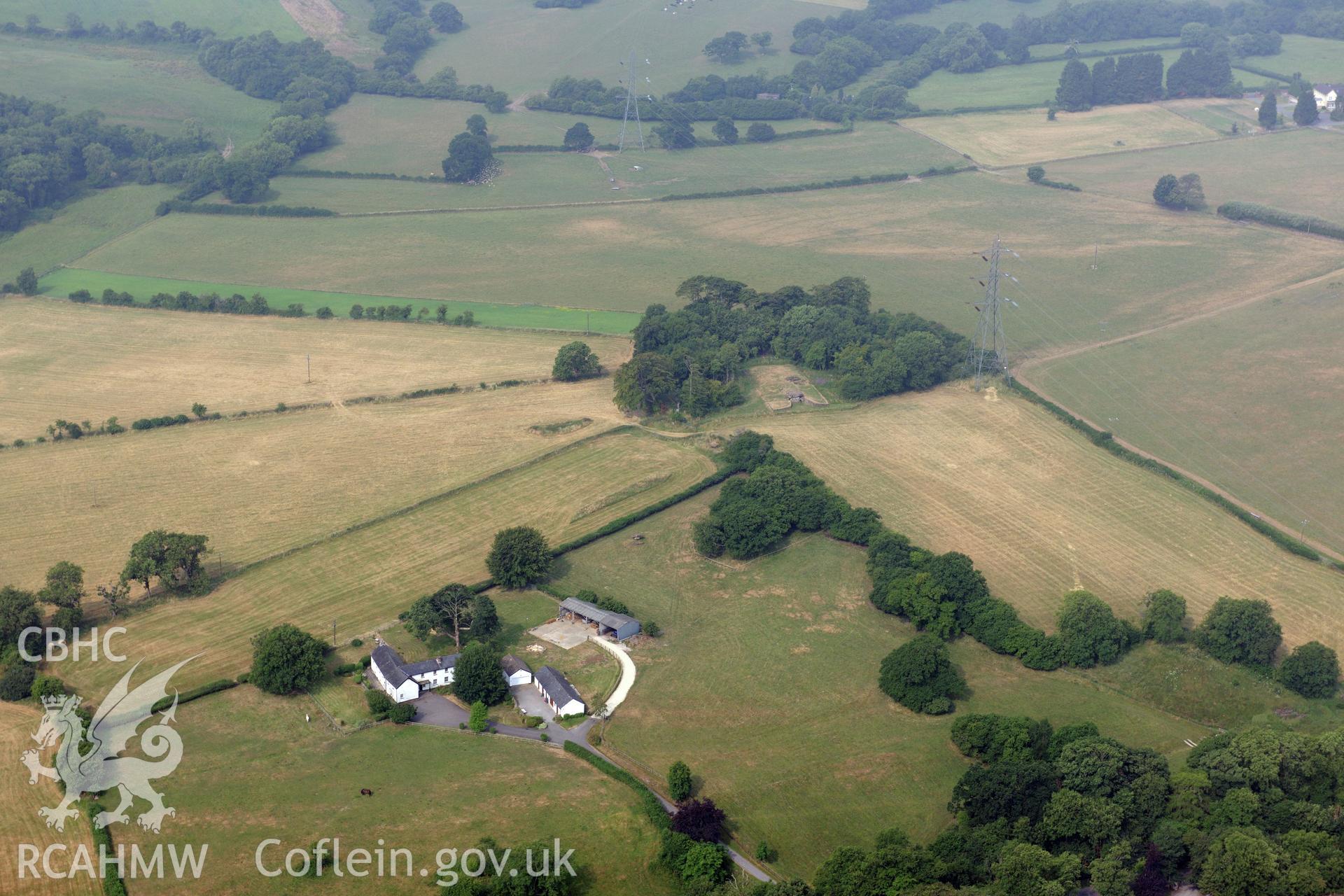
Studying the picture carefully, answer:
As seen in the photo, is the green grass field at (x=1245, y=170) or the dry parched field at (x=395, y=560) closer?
the dry parched field at (x=395, y=560)

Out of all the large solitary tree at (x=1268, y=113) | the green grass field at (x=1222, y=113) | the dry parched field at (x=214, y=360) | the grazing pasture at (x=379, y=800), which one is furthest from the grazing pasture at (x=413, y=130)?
the grazing pasture at (x=379, y=800)

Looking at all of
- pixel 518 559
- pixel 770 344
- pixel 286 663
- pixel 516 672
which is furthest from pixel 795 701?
pixel 770 344

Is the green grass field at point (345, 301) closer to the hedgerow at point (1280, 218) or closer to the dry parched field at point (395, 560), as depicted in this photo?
the dry parched field at point (395, 560)

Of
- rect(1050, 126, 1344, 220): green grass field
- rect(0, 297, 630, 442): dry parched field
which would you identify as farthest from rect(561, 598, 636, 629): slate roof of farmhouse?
rect(1050, 126, 1344, 220): green grass field

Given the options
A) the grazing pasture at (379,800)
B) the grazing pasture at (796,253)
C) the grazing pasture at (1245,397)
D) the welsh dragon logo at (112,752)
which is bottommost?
Result: the grazing pasture at (379,800)

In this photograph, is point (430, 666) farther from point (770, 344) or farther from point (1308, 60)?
point (1308, 60)

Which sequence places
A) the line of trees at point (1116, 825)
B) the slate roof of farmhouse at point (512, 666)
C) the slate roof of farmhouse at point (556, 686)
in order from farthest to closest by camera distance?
the slate roof of farmhouse at point (512, 666)
the slate roof of farmhouse at point (556, 686)
the line of trees at point (1116, 825)

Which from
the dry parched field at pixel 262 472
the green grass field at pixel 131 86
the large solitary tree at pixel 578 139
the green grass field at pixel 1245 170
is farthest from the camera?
the green grass field at pixel 131 86

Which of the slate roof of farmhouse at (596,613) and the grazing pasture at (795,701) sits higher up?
the slate roof of farmhouse at (596,613)
